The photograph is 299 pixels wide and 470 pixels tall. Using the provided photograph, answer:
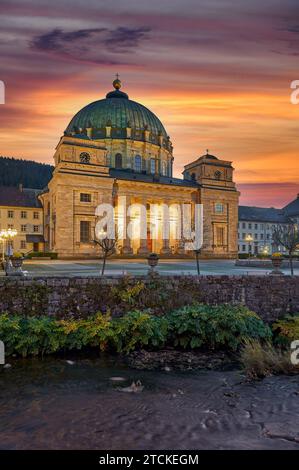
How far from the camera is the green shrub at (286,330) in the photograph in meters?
14.2

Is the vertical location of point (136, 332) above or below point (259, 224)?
below

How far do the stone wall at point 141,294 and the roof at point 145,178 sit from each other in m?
39.0

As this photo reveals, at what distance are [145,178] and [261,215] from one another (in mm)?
49729

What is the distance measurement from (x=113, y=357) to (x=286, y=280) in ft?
31.0

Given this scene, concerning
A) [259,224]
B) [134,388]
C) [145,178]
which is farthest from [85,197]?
[259,224]

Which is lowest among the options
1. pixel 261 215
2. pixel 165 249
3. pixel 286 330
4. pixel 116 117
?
pixel 286 330

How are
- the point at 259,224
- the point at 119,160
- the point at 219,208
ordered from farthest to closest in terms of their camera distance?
the point at 259,224 → the point at 219,208 → the point at 119,160

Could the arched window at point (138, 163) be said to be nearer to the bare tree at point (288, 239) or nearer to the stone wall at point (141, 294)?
the bare tree at point (288, 239)

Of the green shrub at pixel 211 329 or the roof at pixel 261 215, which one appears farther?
the roof at pixel 261 215

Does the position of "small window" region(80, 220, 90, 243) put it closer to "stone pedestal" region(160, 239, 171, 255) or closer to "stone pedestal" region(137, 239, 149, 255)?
"stone pedestal" region(137, 239, 149, 255)

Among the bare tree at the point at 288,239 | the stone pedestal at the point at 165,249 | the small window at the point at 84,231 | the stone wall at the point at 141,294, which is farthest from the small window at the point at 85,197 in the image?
the stone wall at the point at 141,294

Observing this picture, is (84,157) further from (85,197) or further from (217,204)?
(217,204)

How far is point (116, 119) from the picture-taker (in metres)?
60.5

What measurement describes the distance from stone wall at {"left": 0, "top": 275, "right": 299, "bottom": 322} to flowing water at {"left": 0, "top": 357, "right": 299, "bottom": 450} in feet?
9.91
